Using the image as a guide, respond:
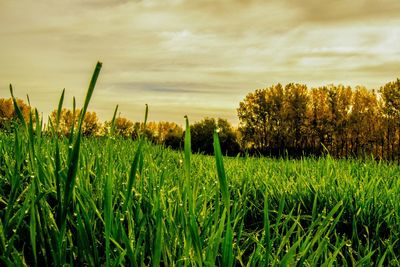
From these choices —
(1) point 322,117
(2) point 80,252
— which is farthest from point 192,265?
(1) point 322,117

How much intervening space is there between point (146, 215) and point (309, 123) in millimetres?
53065

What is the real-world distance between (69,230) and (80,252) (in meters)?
0.16

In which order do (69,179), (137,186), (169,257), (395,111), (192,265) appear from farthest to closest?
(395,111), (137,186), (169,257), (192,265), (69,179)

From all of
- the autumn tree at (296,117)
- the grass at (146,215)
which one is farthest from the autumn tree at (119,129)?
the autumn tree at (296,117)

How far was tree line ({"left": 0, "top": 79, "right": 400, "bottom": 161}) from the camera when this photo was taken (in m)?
46.1

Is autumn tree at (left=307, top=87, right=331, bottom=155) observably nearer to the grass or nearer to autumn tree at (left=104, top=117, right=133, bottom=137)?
autumn tree at (left=104, top=117, right=133, bottom=137)

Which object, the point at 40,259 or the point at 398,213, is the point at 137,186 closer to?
the point at 40,259

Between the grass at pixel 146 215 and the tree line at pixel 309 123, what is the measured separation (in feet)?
131

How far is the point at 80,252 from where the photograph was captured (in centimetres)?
125

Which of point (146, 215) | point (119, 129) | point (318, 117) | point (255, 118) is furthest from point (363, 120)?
point (146, 215)

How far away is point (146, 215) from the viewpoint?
1.38 metres

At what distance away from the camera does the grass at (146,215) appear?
1.05 metres

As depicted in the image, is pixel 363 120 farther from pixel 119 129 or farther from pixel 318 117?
pixel 119 129

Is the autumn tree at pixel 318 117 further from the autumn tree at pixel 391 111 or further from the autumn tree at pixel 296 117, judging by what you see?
the autumn tree at pixel 391 111
